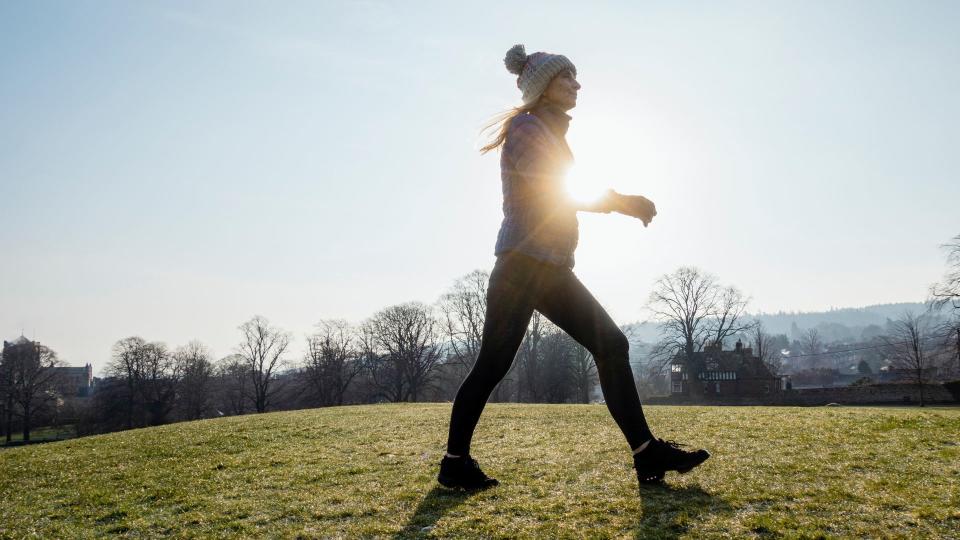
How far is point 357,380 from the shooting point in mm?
68188

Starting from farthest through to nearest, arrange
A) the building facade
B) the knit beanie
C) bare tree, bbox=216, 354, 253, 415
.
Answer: bare tree, bbox=216, 354, 253, 415 < the building facade < the knit beanie

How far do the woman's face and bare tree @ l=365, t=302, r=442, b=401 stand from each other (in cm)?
5762

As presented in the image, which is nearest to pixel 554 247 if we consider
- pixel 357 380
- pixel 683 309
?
pixel 683 309

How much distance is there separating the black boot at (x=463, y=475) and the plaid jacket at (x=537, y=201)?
52.5 inches

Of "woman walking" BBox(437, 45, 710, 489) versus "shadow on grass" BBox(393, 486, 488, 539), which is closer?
"shadow on grass" BBox(393, 486, 488, 539)

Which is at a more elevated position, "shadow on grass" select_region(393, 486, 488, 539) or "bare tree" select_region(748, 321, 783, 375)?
"bare tree" select_region(748, 321, 783, 375)

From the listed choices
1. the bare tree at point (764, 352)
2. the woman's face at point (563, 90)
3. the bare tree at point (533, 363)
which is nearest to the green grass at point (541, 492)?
the woman's face at point (563, 90)

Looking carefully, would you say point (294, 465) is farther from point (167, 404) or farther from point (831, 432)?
point (167, 404)

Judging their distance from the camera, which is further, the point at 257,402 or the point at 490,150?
the point at 257,402

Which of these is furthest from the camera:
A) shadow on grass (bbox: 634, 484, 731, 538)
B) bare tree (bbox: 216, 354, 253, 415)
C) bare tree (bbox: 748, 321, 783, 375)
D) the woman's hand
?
bare tree (bbox: 748, 321, 783, 375)

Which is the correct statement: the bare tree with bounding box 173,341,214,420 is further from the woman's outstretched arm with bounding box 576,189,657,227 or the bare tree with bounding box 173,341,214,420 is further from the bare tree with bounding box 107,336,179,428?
the woman's outstretched arm with bounding box 576,189,657,227

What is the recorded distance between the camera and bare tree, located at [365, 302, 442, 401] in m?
61.4

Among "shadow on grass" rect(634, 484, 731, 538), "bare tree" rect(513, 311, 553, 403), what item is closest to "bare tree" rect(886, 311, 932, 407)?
"bare tree" rect(513, 311, 553, 403)

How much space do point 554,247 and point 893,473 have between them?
2446mm
